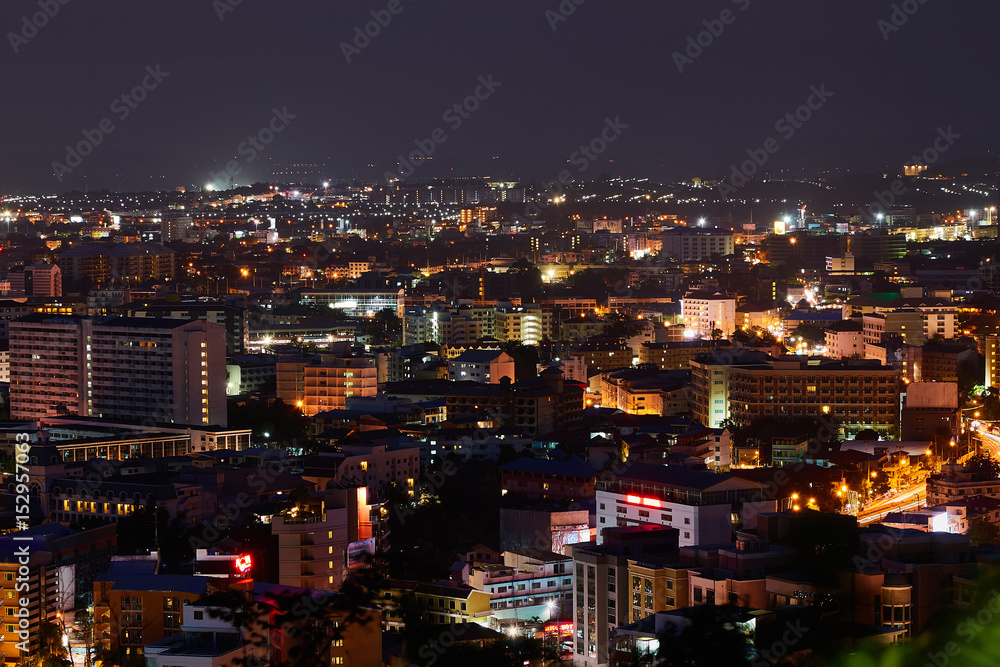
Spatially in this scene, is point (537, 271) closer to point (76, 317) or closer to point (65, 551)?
point (76, 317)

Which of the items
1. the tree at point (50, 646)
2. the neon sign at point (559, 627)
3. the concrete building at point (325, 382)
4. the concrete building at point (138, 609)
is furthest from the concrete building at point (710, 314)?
the concrete building at point (138, 609)

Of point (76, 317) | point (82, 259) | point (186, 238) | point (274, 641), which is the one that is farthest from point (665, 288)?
point (274, 641)

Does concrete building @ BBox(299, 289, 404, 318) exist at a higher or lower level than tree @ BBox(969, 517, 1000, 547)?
higher

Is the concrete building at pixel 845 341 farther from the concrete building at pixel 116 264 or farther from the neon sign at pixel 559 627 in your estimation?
the concrete building at pixel 116 264

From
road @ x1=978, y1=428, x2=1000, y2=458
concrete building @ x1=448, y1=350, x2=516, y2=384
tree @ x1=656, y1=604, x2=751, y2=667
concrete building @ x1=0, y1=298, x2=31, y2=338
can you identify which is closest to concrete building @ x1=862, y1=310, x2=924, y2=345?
concrete building @ x1=448, y1=350, x2=516, y2=384

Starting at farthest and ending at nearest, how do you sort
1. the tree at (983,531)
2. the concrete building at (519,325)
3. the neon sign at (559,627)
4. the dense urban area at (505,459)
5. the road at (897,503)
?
1. the concrete building at (519,325)
2. the road at (897,503)
3. the tree at (983,531)
4. the neon sign at (559,627)
5. the dense urban area at (505,459)

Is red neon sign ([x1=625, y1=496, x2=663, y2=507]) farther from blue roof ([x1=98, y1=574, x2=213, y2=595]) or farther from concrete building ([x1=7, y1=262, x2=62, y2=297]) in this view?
concrete building ([x1=7, y1=262, x2=62, y2=297])
